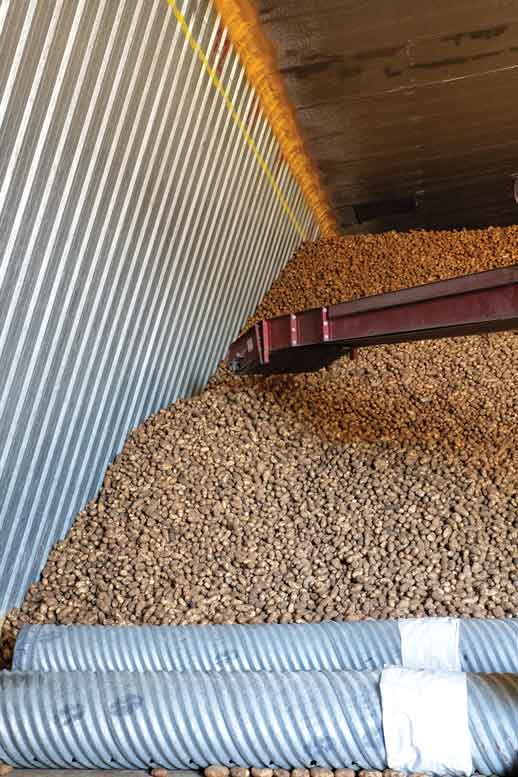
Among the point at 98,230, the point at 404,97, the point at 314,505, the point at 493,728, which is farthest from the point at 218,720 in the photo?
the point at 404,97

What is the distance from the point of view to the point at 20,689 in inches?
158

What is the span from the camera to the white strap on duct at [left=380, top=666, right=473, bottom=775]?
3576mm

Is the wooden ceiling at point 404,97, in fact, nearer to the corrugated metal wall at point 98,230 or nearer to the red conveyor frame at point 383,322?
the corrugated metal wall at point 98,230

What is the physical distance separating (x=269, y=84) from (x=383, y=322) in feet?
15.3

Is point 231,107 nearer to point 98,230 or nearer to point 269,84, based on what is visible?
point 269,84

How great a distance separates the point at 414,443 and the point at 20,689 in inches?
156

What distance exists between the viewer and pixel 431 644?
172 inches

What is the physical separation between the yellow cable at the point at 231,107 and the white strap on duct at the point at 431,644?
18.6ft

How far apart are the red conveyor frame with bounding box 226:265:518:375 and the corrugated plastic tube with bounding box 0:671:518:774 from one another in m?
2.73

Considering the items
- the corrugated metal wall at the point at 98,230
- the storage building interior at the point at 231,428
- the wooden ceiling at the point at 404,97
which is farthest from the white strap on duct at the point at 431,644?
the wooden ceiling at the point at 404,97

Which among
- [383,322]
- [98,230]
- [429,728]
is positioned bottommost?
[429,728]

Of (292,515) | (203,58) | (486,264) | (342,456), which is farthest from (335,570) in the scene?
(486,264)

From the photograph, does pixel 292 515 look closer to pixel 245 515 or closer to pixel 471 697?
pixel 245 515

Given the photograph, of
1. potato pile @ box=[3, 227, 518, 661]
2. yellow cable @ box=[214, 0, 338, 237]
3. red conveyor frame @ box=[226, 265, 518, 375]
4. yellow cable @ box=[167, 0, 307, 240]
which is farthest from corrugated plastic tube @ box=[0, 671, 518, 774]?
yellow cable @ box=[214, 0, 338, 237]
